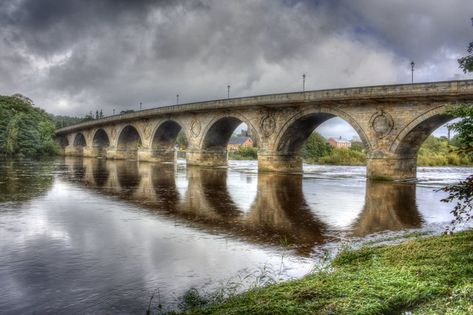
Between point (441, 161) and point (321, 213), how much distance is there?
3754cm

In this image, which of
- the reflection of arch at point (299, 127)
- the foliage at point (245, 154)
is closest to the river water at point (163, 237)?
the reflection of arch at point (299, 127)

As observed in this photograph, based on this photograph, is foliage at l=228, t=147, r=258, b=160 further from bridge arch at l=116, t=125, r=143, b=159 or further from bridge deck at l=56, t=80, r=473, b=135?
bridge deck at l=56, t=80, r=473, b=135

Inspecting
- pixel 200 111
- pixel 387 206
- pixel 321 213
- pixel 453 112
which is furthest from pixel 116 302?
Answer: pixel 200 111

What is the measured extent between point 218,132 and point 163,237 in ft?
98.3

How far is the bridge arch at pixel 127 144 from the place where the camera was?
183ft

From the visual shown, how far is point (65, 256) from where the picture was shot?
7.38 meters

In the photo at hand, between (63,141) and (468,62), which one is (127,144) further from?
(468,62)

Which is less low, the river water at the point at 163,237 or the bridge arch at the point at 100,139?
the bridge arch at the point at 100,139

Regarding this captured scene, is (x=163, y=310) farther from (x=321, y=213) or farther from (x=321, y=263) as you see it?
(x=321, y=213)

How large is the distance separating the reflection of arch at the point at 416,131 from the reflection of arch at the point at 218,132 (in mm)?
15948

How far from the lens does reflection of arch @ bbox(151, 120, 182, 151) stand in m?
46.0

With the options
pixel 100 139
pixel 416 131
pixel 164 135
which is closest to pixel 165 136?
pixel 164 135

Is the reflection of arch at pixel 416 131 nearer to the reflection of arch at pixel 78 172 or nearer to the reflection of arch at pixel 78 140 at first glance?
the reflection of arch at pixel 78 172

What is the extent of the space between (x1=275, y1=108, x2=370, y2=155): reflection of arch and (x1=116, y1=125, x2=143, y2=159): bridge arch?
30.9 m
